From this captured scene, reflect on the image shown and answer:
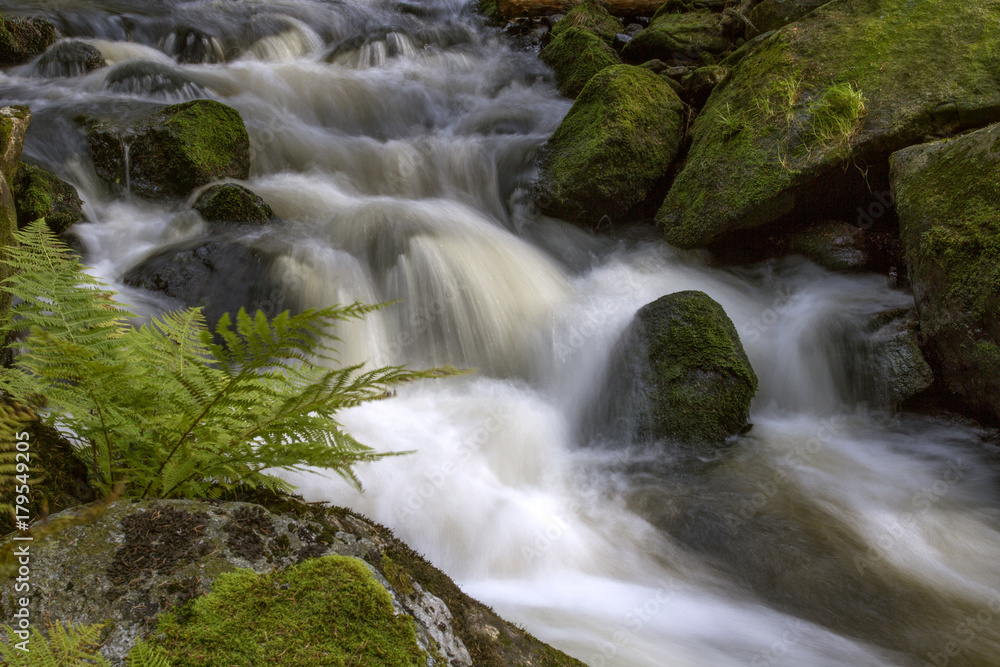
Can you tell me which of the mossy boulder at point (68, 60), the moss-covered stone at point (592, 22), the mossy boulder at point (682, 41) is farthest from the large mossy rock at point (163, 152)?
the moss-covered stone at point (592, 22)

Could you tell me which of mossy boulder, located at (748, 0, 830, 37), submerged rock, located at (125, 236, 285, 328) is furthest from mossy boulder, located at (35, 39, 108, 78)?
mossy boulder, located at (748, 0, 830, 37)

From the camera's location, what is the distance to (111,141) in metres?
7.09

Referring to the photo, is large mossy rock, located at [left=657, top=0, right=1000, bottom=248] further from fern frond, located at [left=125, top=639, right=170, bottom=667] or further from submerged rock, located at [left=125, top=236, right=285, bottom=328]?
fern frond, located at [left=125, top=639, right=170, bottom=667]

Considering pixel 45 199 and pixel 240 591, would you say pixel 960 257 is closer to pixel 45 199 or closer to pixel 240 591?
pixel 240 591

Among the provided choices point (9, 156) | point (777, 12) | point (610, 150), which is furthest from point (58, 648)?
point (777, 12)

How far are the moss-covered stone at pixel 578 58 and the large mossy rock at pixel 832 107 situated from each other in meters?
3.87

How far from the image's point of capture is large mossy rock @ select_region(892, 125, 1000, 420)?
4.70 meters

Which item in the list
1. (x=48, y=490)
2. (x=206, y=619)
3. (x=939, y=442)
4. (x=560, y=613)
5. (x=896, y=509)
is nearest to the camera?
(x=206, y=619)

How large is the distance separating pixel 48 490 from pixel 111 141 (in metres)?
6.77

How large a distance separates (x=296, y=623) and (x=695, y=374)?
4.25 metres

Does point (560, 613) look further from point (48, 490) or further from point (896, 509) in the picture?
point (896, 509)

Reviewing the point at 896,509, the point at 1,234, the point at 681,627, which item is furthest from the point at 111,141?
the point at 896,509

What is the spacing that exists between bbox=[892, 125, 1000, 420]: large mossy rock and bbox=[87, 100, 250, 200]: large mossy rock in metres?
7.35

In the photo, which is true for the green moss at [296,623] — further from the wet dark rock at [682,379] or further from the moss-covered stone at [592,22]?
the moss-covered stone at [592,22]
